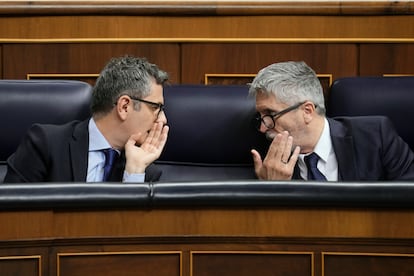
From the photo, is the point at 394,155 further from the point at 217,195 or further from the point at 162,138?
the point at 217,195

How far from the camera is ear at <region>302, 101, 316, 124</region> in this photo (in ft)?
4.38

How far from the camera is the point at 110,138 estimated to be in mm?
1326

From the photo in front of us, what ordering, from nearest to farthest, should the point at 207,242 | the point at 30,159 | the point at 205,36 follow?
the point at 207,242 → the point at 30,159 → the point at 205,36

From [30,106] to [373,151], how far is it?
1.58 ft

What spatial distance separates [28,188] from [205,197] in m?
0.17

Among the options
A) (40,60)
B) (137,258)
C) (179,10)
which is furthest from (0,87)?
(137,258)

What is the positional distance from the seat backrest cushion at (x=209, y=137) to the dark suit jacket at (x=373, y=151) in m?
0.08

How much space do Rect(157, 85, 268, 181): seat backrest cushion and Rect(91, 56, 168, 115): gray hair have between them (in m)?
0.04

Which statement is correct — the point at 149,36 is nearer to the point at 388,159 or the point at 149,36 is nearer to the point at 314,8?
the point at 314,8

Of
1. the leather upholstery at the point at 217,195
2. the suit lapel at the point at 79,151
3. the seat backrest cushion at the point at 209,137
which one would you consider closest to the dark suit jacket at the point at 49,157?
the suit lapel at the point at 79,151

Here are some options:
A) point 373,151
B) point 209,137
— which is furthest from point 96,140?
point 373,151

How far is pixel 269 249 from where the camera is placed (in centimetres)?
92

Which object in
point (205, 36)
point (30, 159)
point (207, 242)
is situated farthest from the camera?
point (205, 36)

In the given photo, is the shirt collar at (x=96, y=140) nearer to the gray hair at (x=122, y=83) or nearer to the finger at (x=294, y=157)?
the gray hair at (x=122, y=83)
